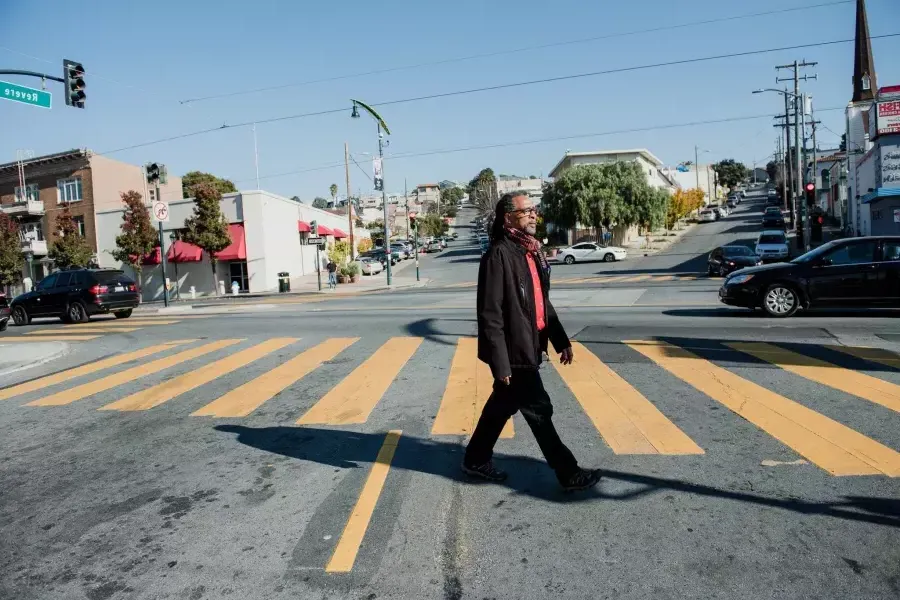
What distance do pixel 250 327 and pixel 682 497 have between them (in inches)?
504

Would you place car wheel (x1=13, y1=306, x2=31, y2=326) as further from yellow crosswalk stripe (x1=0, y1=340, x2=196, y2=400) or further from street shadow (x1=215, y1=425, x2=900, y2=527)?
street shadow (x1=215, y1=425, x2=900, y2=527)

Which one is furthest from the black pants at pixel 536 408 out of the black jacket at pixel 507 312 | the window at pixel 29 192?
the window at pixel 29 192

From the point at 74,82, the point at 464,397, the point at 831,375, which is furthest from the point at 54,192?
the point at 831,375

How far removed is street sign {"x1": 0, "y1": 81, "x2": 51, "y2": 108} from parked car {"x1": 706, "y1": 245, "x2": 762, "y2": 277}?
24935 millimetres

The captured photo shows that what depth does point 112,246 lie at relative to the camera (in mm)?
46656

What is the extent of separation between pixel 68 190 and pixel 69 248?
28.0ft

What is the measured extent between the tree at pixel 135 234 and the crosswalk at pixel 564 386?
3057 centimetres

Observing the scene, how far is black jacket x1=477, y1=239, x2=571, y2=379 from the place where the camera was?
435cm

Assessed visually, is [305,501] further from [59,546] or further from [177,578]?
[59,546]

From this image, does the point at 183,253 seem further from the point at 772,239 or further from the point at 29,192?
the point at 772,239

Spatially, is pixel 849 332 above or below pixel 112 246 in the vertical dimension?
below

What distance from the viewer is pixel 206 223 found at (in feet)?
130

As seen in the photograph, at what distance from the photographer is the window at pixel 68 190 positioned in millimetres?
48562

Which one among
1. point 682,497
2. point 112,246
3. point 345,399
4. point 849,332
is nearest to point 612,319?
point 849,332
